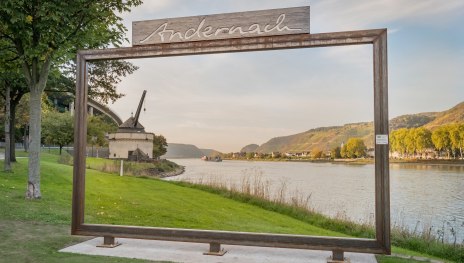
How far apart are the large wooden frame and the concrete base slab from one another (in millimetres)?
203

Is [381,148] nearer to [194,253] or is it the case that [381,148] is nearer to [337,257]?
[337,257]

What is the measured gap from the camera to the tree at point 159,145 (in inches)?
340

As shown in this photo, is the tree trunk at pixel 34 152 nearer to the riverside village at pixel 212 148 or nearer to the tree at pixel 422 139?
the riverside village at pixel 212 148

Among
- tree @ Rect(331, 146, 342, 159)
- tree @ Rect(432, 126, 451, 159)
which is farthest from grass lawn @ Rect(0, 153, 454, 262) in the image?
tree @ Rect(432, 126, 451, 159)

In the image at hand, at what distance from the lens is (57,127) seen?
3494 centimetres

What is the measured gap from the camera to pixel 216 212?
34.4ft

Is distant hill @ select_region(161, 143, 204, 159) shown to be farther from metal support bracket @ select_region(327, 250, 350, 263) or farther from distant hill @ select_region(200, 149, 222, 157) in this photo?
metal support bracket @ select_region(327, 250, 350, 263)

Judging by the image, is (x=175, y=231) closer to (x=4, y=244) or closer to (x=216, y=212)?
(x=4, y=244)

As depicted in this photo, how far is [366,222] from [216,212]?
A: 3871 mm

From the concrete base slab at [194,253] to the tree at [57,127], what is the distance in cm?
3042

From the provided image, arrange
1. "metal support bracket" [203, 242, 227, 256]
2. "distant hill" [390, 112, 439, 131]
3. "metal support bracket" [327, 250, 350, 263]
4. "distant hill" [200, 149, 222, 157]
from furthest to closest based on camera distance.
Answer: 1. "distant hill" [390, 112, 439, 131]
2. "distant hill" [200, 149, 222, 157]
3. "metal support bracket" [203, 242, 227, 256]
4. "metal support bracket" [327, 250, 350, 263]

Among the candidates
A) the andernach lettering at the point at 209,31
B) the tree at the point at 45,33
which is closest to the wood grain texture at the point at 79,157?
the andernach lettering at the point at 209,31

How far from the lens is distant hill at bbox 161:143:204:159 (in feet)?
27.0

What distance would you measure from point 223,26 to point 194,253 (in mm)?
3345
